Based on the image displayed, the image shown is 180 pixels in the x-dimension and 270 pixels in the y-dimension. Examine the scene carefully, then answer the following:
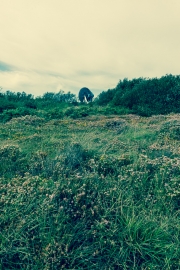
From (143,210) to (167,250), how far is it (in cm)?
73

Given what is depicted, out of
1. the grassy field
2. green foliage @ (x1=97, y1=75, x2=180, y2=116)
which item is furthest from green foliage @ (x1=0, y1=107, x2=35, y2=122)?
the grassy field

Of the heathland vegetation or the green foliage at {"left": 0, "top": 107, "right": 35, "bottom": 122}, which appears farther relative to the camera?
the green foliage at {"left": 0, "top": 107, "right": 35, "bottom": 122}

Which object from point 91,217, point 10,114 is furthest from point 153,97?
point 91,217

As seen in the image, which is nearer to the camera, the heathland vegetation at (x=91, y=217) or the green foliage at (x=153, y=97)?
the heathland vegetation at (x=91, y=217)

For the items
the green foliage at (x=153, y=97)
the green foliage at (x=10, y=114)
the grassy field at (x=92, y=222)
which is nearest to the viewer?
the grassy field at (x=92, y=222)

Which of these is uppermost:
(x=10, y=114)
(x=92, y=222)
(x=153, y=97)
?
(x=153, y=97)

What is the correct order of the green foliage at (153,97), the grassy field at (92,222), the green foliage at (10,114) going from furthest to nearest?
the green foliage at (153,97)
the green foliage at (10,114)
the grassy field at (92,222)

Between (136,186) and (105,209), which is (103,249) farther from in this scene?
(136,186)

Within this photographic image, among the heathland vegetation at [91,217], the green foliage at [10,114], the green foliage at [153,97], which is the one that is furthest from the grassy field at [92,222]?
the green foliage at [153,97]

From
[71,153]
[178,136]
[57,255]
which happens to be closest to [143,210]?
[57,255]

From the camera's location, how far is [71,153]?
20.6 ft

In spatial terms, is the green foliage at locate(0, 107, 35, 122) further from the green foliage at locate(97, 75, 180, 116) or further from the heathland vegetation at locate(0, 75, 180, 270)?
the heathland vegetation at locate(0, 75, 180, 270)

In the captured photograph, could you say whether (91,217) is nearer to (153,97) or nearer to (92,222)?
(92,222)

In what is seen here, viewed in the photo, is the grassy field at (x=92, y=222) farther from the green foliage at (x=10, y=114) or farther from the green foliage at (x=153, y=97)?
the green foliage at (x=153, y=97)
